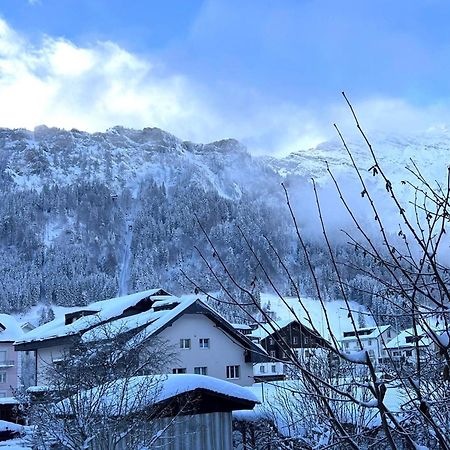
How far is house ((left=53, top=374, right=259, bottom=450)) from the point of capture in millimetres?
11117

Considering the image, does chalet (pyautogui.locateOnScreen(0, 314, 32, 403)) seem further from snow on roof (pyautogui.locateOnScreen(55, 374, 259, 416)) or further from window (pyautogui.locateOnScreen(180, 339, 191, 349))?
snow on roof (pyautogui.locateOnScreen(55, 374, 259, 416))

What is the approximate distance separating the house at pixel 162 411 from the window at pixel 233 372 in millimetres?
19260

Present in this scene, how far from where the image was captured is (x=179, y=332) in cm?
3097

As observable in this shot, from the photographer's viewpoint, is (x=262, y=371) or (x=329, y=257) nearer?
(x=329, y=257)

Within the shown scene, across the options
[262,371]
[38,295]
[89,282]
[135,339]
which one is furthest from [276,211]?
[135,339]

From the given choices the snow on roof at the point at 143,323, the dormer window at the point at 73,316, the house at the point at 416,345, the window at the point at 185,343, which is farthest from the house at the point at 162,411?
the dormer window at the point at 73,316

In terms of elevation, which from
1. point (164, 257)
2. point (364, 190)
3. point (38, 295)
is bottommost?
point (364, 190)

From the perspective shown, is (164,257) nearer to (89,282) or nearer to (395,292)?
(89,282)

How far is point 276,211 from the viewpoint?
162625 mm

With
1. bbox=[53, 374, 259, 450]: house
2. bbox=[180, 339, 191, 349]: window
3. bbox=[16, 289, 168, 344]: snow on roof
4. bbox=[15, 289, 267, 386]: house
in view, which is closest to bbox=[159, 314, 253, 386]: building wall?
bbox=[15, 289, 267, 386]: house

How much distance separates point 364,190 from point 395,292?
17.3 inches

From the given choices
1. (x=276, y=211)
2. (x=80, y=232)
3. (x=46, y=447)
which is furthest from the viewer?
(x=80, y=232)

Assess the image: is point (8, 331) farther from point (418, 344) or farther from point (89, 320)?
point (418, 344)

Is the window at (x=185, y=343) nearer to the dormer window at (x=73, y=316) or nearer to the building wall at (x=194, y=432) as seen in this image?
the dormer window at (x=73, y=316)
